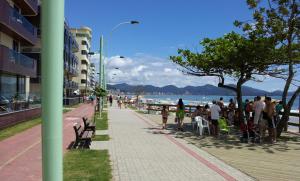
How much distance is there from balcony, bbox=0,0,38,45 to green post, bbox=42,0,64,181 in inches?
779

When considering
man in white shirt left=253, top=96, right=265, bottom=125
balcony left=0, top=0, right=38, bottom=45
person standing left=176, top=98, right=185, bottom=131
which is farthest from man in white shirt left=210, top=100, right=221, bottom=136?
balcony left=0, top=0, right=38, bottom=45

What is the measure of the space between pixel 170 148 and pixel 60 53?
1009cm

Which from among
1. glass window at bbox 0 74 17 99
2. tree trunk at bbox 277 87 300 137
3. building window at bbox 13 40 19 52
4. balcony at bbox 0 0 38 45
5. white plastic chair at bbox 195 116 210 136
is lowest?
white plastic chair at bbox 195 116 210 136

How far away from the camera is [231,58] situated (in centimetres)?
1844

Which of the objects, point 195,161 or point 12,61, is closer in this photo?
point 195,161

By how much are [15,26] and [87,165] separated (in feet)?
61.0

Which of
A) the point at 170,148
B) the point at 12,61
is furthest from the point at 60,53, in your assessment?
the point at 12,61

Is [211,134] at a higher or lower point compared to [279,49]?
lower

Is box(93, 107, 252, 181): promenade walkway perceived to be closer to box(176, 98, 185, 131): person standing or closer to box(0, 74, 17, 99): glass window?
box(176, 98, 185, 131): person standing

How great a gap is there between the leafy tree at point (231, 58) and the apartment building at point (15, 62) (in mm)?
8851

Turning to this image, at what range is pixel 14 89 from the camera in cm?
3003

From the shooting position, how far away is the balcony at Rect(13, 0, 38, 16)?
95.1ft

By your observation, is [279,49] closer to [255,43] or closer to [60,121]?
[255,43]

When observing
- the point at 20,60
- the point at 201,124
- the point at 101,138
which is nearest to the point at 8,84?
the point at 20,60
